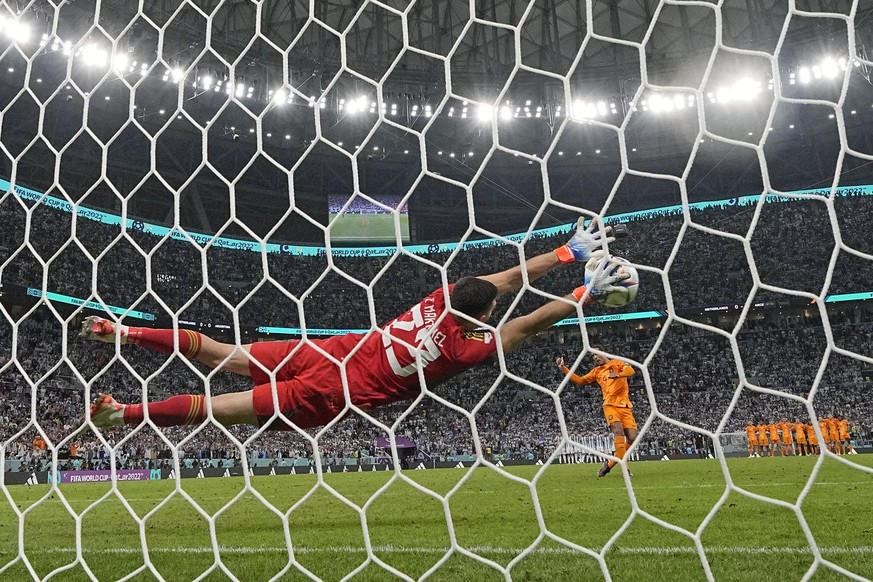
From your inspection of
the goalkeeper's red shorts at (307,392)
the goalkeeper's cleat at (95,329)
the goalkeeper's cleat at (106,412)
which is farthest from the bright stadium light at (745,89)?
the goalkeeper's cleat at (106,412)

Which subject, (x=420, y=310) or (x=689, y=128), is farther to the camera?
(x=689, y=128)

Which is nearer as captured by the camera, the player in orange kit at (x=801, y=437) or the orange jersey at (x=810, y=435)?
the player in orange kit at (x=801, y=437)

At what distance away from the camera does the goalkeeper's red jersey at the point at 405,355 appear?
273cm

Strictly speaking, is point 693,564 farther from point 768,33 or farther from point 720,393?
point 720,393

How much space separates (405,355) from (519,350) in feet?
70.8

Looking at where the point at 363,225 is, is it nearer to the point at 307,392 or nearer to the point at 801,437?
the point at 801,437

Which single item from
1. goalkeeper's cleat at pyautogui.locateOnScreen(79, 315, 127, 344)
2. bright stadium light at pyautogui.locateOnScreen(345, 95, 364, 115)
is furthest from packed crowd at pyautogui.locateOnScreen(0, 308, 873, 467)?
goalkeeper's cleat at pyautogui.locateOnScreen(79, 315, 127, 344)

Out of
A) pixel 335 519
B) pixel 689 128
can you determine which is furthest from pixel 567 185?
pixel 335 519

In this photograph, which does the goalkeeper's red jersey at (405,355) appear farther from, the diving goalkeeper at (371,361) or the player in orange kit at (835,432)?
the player in orange kit at (835,432)

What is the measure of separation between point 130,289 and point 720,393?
60.3ft

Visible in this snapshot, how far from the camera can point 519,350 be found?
24078 millimetres

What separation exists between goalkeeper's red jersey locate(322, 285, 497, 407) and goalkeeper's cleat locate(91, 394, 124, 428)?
98cm

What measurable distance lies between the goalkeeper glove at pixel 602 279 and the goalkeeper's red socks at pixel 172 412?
179 centimetres

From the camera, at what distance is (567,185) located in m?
24.7
